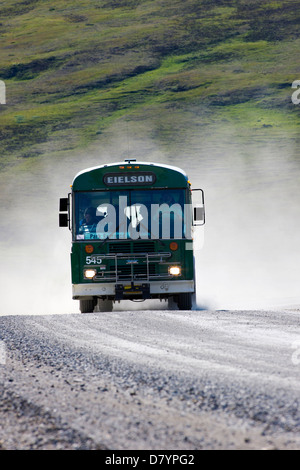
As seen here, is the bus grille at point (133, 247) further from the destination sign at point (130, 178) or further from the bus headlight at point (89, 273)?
the destination sign at point (130, 178)

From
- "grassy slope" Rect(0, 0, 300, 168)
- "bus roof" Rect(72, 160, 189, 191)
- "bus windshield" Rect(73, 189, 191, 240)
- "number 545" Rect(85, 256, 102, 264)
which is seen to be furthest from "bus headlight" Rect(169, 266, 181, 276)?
"grassy slope" Rect(0, 0, 300, 168)

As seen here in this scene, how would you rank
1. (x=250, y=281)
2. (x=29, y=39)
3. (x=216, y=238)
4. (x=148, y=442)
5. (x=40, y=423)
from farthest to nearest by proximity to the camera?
1. (x=29, y=39)
2. (x=216, y=238)
3. (x=250, y=281)
4. (x=40, y=423)
5. (x=148, y=442)

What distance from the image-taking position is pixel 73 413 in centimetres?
661

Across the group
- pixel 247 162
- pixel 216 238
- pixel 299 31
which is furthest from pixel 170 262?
pixel 299 31

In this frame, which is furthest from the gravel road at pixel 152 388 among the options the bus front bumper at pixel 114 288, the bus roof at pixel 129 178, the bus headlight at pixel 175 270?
the bus roof at pixel 129 178

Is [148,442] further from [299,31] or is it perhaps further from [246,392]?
[299,31]

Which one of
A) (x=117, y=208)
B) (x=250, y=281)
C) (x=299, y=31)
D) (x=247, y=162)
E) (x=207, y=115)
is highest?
(x=299, y=31)

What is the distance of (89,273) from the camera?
1662 cm

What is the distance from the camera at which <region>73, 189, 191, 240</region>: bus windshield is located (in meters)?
16.6

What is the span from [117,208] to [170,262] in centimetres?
158

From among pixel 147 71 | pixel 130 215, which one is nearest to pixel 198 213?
pixel 130 215

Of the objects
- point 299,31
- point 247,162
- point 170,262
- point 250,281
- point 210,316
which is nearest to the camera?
point 210,316

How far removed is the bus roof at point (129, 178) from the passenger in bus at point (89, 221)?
0.51m

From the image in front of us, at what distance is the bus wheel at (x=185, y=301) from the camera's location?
1708 centimetres
